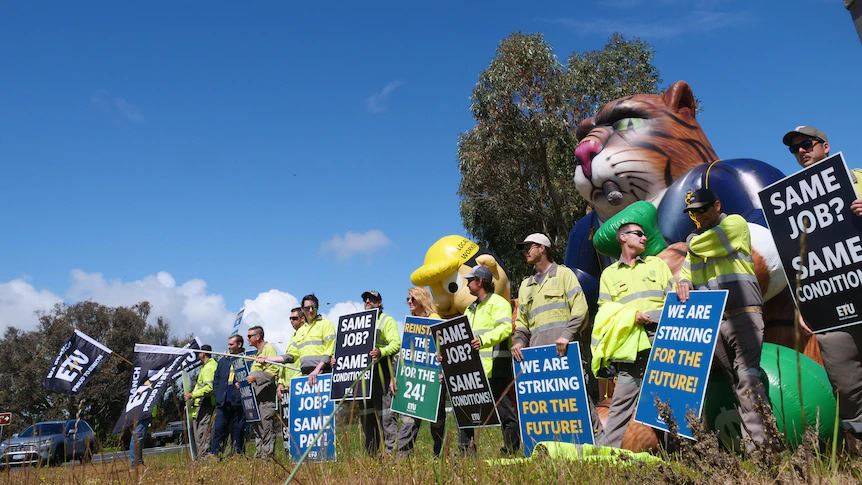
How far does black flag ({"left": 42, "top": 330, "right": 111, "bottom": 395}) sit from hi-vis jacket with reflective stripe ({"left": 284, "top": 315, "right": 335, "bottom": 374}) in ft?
11.5


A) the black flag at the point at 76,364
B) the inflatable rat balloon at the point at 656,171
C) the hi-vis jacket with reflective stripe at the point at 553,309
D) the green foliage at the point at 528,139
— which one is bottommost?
the hi-vis jacket with reflective stripe at the point at 553,309

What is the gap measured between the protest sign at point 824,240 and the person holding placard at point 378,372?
3.89m

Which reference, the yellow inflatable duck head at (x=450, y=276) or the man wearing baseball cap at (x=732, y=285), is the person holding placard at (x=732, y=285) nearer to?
the man wearing baseball cap at (x=732, y=285)

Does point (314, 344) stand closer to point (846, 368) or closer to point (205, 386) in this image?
point (205, 386)

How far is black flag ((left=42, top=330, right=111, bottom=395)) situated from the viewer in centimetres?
1004

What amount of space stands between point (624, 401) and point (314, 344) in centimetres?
457

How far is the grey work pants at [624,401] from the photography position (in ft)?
15.4

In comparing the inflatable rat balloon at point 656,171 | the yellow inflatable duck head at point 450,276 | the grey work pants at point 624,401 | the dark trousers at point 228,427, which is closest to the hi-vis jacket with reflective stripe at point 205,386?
the dark trousers at point 228,427

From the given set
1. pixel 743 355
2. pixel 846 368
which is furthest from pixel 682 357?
pixel 846 368

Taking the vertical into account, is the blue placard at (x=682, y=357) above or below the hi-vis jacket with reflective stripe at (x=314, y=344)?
below

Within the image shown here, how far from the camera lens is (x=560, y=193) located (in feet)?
73.4

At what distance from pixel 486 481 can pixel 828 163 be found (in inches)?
117

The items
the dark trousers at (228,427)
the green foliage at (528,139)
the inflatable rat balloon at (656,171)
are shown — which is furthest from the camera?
the green foliage at (528,139)

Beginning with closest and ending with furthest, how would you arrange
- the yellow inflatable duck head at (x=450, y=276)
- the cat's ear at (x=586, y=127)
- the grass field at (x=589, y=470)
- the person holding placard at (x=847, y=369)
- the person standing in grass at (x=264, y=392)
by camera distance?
the grass field at (x=589, y=470), the person holding placard at (x=847, y=369), the cat's ear at (x=586, y=127), the yellow inflatable duck head at (x=450, y=276), the person standing in grass at (x=264, y=392)
